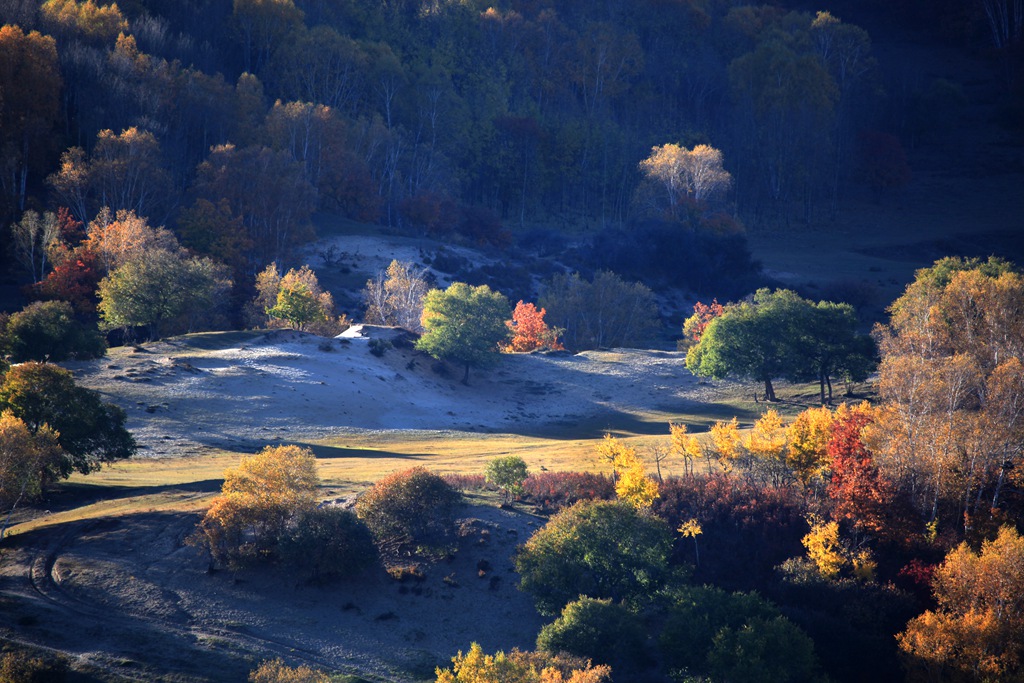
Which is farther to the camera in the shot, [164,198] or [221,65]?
[221,65]

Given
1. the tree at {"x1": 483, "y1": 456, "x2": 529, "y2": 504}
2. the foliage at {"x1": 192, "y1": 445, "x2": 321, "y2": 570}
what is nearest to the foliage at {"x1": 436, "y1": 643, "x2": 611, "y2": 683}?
the foliage at {"x1": 192, "y1": 445, "x2": 321, "y2": 570}

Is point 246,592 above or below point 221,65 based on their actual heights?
below

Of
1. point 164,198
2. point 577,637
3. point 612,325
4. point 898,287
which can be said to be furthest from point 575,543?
point 898,287

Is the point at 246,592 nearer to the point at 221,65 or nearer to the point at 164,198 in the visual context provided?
the point at 164,198

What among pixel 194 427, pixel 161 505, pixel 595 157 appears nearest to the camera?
pixel 161 505

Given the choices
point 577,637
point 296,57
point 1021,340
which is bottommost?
point 577,637

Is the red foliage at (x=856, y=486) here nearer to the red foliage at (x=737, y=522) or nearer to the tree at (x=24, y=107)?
the red foliage at (x=737, y=522)

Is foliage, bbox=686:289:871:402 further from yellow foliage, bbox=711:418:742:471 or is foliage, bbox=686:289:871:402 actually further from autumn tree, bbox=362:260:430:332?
autumn tree, bbox=362:260:430:332

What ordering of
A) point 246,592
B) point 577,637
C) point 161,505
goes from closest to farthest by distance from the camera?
point 577,637 < point 246,592 < point 161,505
